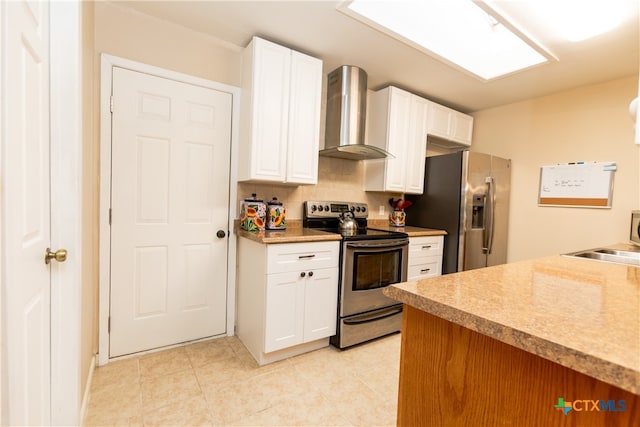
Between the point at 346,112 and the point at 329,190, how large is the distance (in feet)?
2.53

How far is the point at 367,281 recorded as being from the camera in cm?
240

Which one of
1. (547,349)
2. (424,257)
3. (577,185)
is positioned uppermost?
(577,185)

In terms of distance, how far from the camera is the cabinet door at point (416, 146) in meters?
3.13

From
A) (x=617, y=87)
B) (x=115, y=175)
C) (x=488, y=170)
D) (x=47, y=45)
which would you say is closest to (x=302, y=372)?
(x=115, y=175)

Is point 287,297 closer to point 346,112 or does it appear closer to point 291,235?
point 291,235

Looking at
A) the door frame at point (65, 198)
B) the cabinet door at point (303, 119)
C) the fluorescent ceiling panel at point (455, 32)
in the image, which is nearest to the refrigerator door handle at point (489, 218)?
the fluorescent ceiling panel at point (455, 32)

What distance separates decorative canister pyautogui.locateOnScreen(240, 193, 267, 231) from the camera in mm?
2301

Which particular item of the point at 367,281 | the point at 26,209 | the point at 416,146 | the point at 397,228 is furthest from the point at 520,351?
the point at 416,146

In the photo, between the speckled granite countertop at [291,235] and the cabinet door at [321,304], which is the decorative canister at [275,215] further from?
the cabinet door at [321,304]

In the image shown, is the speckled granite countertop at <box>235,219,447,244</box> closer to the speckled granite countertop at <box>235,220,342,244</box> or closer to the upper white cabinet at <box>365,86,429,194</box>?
the speckled granite countertop at <box>235,220,342,244</box>

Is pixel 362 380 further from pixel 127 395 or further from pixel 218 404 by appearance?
pixel 127 395

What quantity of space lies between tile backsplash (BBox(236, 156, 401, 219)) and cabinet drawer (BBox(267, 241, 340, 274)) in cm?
67

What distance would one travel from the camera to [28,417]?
92 cm

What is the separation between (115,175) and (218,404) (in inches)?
63.3
